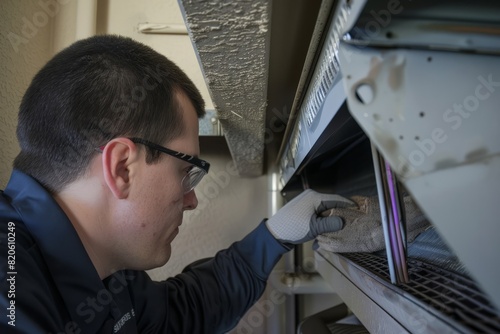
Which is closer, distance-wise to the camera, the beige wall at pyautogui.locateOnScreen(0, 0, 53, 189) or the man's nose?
the man's nose

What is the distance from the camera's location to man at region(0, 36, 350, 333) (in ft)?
2.49

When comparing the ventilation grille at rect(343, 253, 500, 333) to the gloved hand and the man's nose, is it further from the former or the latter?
the man's nose

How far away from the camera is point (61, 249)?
77cm

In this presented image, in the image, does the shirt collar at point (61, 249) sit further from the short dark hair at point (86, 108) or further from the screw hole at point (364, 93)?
the screw hole at point (364, 93)

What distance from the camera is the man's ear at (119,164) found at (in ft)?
2.64

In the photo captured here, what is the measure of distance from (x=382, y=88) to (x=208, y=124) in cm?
124

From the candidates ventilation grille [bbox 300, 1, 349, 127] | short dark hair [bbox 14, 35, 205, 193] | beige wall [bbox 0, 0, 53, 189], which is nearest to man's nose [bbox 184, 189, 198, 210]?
short dark hair [bbox 14, 35, 205, 193]

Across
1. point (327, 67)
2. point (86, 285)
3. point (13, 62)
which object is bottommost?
point (86, 285)

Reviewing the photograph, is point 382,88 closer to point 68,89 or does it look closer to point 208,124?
point 68,89

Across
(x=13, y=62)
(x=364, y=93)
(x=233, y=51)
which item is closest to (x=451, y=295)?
(x=364, y=93)

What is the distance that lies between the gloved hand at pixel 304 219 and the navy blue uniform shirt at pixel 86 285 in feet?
0.18

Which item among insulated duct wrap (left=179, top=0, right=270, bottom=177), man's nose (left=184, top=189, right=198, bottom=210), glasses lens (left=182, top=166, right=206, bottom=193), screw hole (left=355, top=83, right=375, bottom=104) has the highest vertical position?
insulated duct wrap (left=179, top=0, right=270, bottom=177)

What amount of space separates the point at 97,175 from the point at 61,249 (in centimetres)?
19

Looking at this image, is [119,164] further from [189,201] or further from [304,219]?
[304,219]
